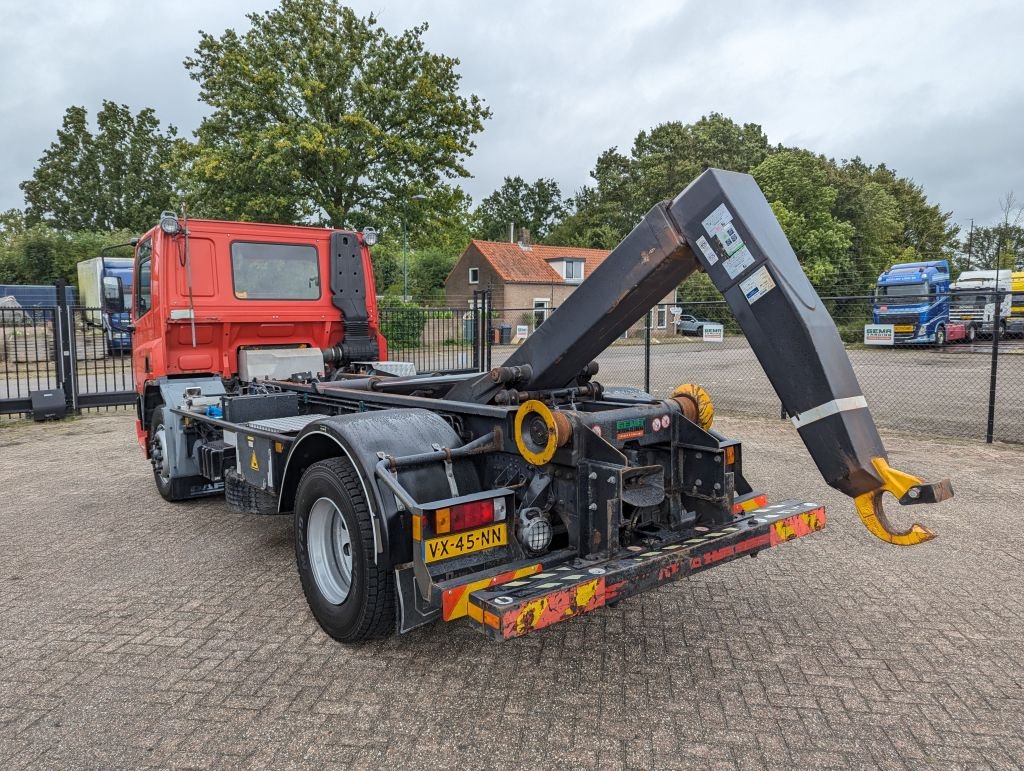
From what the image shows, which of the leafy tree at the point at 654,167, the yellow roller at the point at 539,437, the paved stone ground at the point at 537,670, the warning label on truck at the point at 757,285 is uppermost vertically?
the leafy tree at the point at 654,167

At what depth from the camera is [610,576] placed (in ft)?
9.80

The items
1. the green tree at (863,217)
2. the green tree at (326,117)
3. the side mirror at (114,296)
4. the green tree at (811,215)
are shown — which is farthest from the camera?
the green tree at (863,217)

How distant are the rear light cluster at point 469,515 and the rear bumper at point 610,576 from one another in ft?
0.98

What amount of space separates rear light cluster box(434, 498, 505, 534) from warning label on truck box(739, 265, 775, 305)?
1.42 m

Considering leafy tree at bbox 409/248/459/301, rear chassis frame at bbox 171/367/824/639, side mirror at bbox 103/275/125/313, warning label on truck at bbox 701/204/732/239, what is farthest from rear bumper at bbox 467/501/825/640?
leafy tree at bbox 409/248/459/301

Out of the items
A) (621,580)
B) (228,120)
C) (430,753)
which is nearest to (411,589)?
(430,753)

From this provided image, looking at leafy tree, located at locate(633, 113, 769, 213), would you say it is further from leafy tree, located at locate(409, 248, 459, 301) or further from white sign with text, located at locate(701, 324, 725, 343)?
white sign with text, located at locate(701, 324, 725, 343)

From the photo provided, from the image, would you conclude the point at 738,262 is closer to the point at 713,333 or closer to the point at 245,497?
the point at 245,497

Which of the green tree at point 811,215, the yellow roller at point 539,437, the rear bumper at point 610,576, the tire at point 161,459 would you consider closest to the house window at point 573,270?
the green tree at point 811,215

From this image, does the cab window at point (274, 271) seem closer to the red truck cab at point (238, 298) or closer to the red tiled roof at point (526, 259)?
the red truck cab at point (238, 298)

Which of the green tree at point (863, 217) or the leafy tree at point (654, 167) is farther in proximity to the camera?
the leafy tree at point (654, 167)

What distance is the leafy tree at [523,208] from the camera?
88.1m

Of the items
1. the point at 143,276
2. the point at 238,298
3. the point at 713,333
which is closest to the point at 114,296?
the point at 143,276

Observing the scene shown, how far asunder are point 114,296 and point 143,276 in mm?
625
